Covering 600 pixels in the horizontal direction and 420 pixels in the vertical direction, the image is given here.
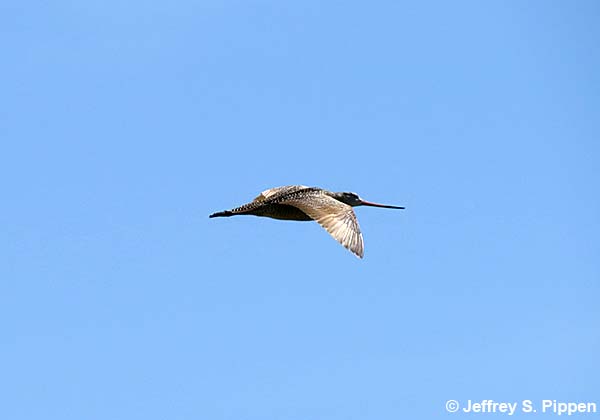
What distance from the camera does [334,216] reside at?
34.6m

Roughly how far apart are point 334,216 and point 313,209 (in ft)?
3.83

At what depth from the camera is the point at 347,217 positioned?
3438cm

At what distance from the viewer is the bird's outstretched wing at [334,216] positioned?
32959 millimetres

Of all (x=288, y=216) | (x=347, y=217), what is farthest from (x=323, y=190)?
(x=347, y=217)

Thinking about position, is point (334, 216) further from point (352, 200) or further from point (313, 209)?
point (352, 200)

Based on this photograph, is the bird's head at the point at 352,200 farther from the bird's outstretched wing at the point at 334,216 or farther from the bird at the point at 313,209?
the bird's outstretched wing at the point at 334,216

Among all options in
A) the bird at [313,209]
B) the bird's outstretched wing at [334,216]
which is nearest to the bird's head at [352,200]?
the bird at [313,209]

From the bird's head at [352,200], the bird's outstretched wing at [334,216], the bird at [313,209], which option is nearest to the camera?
the bird's outstretched wing at [334,216]

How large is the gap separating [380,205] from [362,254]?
9.65 meters

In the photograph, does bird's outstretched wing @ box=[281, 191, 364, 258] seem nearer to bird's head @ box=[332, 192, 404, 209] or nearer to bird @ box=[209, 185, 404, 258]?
bird @ box=[209, 185, 404, 258]

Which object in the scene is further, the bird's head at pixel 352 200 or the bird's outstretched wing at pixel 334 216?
the bird's head at pixel 352 200

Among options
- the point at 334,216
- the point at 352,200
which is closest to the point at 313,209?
the point at 334,216

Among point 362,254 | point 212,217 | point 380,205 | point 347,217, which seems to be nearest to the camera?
point 362,254

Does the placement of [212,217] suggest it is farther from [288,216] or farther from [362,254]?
[362,254]
